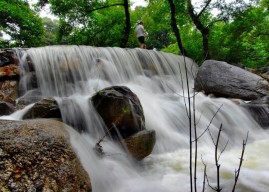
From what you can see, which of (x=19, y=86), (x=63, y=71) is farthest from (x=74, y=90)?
(x=19, y=86)

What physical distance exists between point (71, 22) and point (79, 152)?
9.48 meters

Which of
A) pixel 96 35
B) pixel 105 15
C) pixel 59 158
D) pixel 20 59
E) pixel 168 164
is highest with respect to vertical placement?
pixel 105 15

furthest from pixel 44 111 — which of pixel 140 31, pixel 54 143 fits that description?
pixel 140 31

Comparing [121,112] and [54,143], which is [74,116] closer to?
[121,112]

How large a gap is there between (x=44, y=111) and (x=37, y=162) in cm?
224

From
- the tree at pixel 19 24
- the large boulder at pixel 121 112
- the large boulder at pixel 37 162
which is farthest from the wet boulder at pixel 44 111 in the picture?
the tree at pixel 19 24

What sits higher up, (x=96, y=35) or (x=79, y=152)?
(x=96, y=35)

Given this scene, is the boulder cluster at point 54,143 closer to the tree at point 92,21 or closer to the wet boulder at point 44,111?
the wet boulder at point 44,111

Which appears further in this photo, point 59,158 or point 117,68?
point 117,68

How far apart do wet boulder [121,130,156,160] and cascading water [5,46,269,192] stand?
0.36 feet

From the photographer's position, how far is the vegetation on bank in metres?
10.5

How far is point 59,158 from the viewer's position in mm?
2287

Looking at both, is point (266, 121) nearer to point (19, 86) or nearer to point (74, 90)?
point (74, 90)

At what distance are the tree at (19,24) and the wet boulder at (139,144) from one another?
35.2ft
